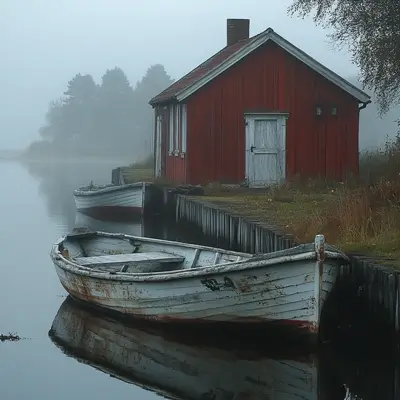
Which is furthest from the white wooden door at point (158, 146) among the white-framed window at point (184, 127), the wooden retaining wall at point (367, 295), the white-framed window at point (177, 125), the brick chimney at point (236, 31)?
the wooden retaining wall at point (367, 295)

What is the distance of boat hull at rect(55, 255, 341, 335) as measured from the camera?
447 inches

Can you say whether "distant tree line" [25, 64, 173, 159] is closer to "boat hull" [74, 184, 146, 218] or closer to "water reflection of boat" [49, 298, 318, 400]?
"boat hull" [74, 184, 146, 218]

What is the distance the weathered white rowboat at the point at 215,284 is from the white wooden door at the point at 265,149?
11.3 meters

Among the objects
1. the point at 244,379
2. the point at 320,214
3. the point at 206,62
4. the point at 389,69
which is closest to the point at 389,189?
the point at 320,214

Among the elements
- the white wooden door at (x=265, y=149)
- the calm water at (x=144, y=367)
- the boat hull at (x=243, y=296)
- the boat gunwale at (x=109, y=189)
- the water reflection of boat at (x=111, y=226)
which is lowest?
the calm water at (x=144, y=367)

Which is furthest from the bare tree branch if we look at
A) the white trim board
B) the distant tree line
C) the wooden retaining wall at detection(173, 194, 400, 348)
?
the distant tree line

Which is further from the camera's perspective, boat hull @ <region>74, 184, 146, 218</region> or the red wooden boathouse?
boat hull @ <region>74, 184, 146, 218</region>

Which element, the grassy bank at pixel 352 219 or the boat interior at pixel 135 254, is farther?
A: the boat interior at pixel 135 254

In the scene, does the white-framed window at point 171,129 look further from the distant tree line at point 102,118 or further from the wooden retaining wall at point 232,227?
the distant tree line at point 102,118

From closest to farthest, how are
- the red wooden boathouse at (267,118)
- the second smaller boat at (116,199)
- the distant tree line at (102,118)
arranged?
1. the red wooden boathouse at (267,118)
2. the second smaller boat at (116,199)
3. the distant tree line at (102,118)

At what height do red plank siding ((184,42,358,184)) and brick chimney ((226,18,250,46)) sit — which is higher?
brick chimney ((226,18,250,46))

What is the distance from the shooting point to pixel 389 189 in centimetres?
1563

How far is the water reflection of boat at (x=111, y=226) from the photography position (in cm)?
2603

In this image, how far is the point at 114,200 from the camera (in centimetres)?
2930
